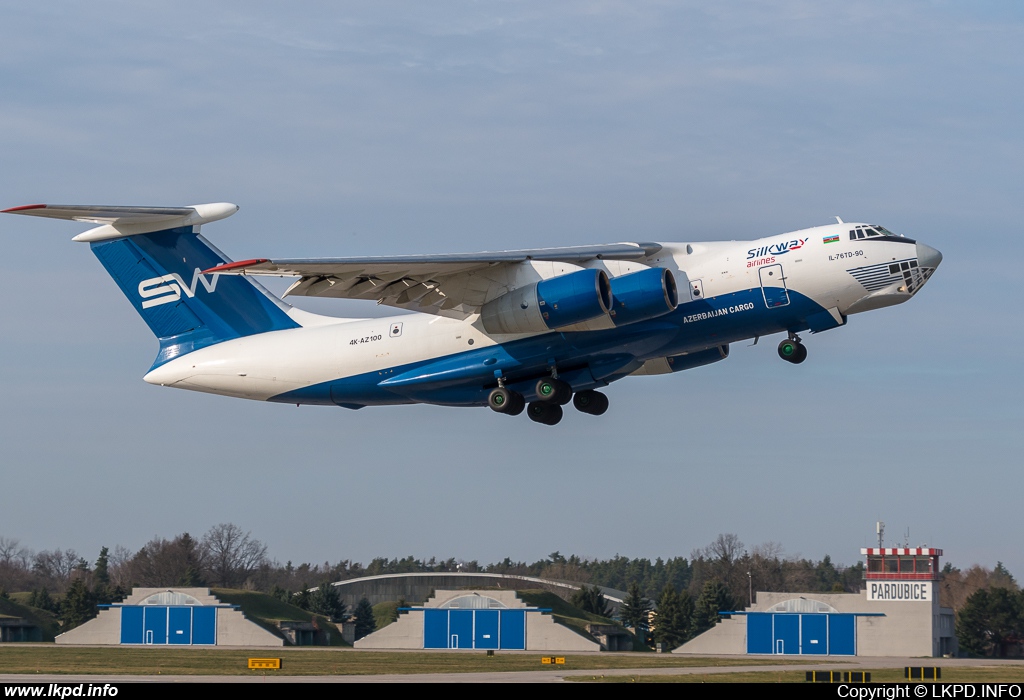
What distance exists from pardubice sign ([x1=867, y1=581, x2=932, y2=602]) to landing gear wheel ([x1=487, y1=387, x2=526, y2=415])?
21.6m

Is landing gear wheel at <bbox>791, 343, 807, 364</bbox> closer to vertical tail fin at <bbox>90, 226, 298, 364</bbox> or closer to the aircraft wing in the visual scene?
the aircraft wing

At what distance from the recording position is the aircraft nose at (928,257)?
17.8 m

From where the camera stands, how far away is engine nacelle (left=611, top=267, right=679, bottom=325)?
1783 centimetres

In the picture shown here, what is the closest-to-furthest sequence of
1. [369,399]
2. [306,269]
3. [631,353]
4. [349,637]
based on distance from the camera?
[306,269]
[631,353]
[369,399]
[349,637]

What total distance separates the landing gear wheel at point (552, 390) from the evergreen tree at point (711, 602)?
22784 mm

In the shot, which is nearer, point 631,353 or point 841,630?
point 631,353

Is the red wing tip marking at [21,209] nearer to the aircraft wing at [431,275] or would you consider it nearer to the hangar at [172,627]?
the aircraft wing at [431,275]

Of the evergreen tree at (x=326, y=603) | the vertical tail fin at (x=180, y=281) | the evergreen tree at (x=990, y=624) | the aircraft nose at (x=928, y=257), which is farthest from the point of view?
the evergreen tree at (x=326, y=603)

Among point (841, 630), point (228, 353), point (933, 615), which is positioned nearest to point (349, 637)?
point (841, 630)

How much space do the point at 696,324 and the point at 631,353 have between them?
4.00 feet

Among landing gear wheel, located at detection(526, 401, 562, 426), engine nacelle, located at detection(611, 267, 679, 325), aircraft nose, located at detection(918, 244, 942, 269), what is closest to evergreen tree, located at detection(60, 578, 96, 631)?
landing gear wheel, located at detection(526, 401, 562, 426)

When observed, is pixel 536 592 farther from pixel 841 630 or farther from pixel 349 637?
pixel 841 630

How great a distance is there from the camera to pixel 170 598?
3616cm

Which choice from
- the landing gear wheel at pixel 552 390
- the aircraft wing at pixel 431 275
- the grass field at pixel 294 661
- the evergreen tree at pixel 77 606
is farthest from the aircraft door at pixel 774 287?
the evergreen tree at pixel 77 606
